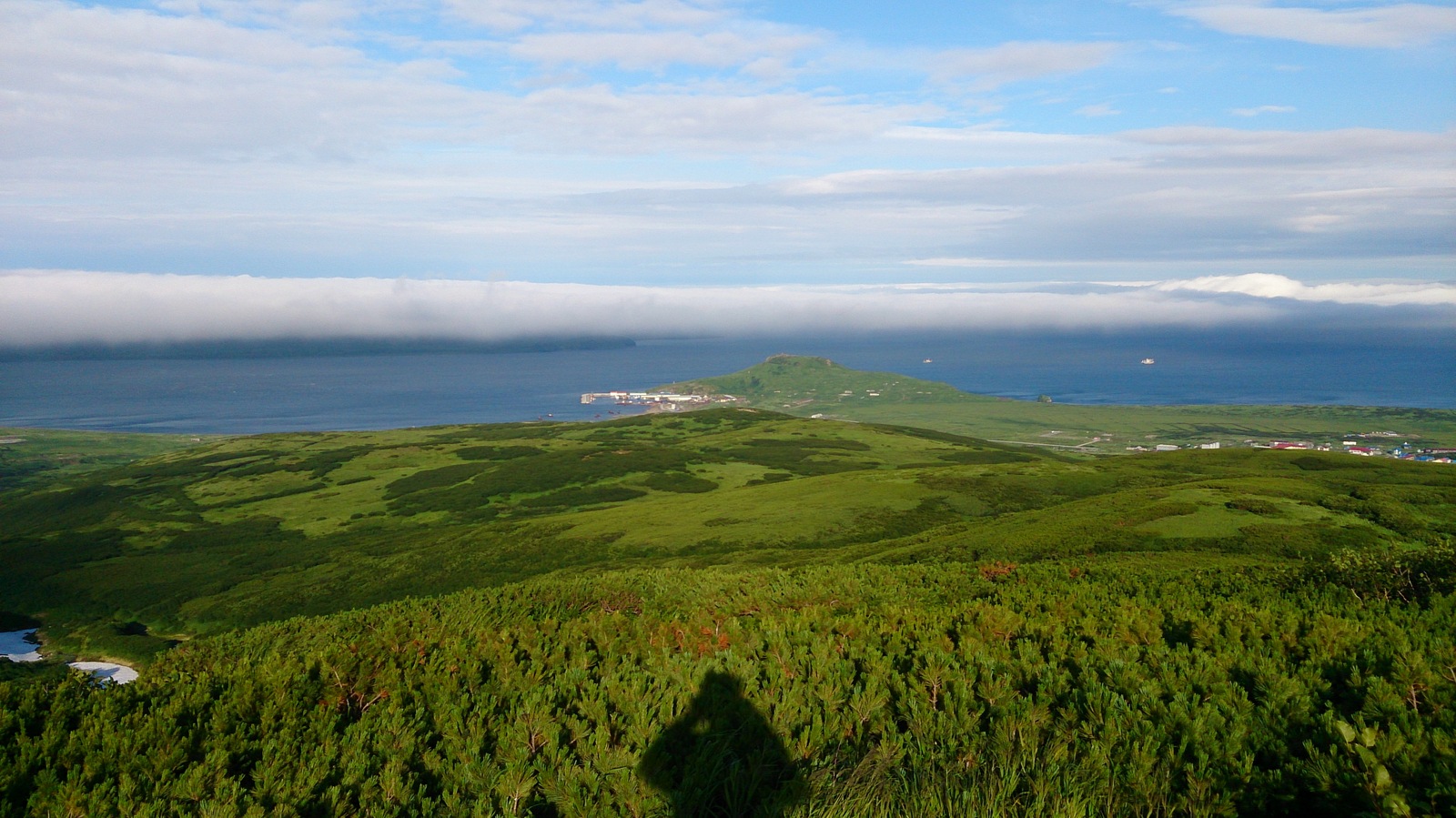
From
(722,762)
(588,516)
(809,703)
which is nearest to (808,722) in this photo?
(809,703)

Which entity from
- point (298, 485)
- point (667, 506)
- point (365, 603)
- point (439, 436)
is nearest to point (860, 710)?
point (365, 603)

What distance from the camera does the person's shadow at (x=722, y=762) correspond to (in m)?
7.97

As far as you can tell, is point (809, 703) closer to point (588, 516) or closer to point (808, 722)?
point (808, 722)

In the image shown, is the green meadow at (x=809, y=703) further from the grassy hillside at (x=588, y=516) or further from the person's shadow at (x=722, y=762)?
the grassy hillside at (x=588, y=516)

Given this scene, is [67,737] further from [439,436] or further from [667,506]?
[439,436]

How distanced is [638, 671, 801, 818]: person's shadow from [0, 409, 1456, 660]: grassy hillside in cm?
3294

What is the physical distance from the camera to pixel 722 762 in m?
8.76

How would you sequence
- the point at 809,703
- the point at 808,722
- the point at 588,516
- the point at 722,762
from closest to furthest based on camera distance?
the point at 722,762
the point at 808,722
the point at 809,703
the point at 588,516

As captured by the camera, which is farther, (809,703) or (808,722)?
(809,703)

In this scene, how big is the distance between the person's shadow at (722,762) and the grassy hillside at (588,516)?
32.9m

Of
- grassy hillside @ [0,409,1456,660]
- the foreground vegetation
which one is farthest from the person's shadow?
grassy hillside @ [0,409,1456,660]

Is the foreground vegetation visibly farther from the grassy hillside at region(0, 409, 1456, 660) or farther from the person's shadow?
the grassy hillside at region(0, 409, 1456, 660)

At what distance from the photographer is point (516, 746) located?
358 inches

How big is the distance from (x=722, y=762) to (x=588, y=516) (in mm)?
95221
